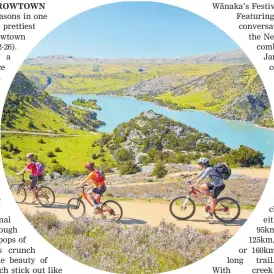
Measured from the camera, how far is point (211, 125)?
39.6m

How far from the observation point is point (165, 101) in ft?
169

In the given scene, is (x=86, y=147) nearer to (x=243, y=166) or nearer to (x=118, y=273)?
(x=243, y=166)

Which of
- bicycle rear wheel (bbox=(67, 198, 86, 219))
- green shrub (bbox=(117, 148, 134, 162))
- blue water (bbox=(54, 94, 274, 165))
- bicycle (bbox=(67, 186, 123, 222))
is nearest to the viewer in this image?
bicycle (bbox=(67, 186, 123, 222))

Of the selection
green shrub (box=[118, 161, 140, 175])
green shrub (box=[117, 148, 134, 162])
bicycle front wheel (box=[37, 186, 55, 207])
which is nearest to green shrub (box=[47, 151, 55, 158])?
green shrub (box=[117, 148, 134, 162])

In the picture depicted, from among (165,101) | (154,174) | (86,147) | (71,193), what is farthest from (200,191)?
(165,101)

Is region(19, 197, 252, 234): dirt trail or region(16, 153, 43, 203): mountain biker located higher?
region(16, 153, 43, 203): mountain biker

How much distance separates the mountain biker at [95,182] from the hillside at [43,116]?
2879cm

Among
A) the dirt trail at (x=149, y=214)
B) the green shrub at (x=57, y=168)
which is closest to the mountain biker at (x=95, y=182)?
the dirt trail at (x=149, y=214)

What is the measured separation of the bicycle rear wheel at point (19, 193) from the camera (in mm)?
13289

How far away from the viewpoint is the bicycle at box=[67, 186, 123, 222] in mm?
11469

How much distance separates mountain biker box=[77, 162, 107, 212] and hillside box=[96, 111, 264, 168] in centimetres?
1585

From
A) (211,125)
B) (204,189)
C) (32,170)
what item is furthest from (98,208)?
(211,125)

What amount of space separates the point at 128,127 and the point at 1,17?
103ft

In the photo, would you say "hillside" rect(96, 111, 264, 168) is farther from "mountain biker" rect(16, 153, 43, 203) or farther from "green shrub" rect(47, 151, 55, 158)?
"mountain biker" rect(16, 153, 43, 203)
